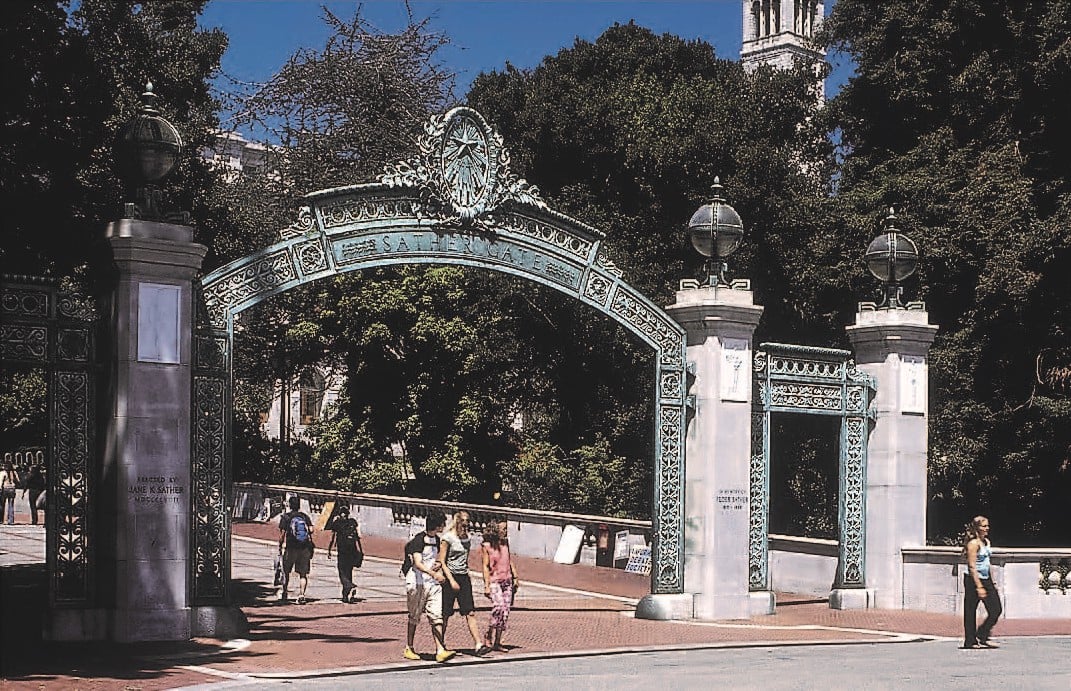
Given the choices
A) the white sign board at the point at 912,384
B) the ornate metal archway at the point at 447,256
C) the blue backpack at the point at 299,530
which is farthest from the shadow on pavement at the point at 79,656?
the white sign board at the point at 912,384

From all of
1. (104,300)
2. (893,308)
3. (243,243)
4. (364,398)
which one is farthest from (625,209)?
(104,300)

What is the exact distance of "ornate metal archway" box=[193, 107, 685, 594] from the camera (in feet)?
50.2

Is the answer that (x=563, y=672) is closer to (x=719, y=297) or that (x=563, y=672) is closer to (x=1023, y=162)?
(x=719, y=297)

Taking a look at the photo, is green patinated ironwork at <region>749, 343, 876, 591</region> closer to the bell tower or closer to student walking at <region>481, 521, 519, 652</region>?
student walking at <region>481, 521, 519, 652</region>

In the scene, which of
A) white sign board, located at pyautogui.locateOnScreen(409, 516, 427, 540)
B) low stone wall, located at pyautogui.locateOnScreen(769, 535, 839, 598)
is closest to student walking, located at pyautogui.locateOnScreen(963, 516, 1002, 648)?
low stone wall, located at pyautogui.locateOnScreen(769, 535, 839, 598)

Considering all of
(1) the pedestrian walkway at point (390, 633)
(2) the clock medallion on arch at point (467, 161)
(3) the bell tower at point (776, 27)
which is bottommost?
(1) the pedestrian walkway at point (390, 633)

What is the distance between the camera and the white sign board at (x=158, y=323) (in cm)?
1448

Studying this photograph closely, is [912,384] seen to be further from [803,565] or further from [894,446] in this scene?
[803,565]

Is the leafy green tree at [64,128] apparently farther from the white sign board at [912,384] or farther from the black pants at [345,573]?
the white sign board at [912,384]

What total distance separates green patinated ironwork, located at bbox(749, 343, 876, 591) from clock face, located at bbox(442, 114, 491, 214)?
14.7ft

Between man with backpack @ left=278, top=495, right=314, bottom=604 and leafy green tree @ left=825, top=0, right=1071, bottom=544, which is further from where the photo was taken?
leafy green tree @ left=825, top=0, right=1071, bottom=544

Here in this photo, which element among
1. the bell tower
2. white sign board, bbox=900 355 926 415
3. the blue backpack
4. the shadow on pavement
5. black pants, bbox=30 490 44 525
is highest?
the bell tower

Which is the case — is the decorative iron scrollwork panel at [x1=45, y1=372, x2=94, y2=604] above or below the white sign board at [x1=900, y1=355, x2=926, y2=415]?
below

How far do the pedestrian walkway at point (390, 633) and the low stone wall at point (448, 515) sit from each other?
160 cm
